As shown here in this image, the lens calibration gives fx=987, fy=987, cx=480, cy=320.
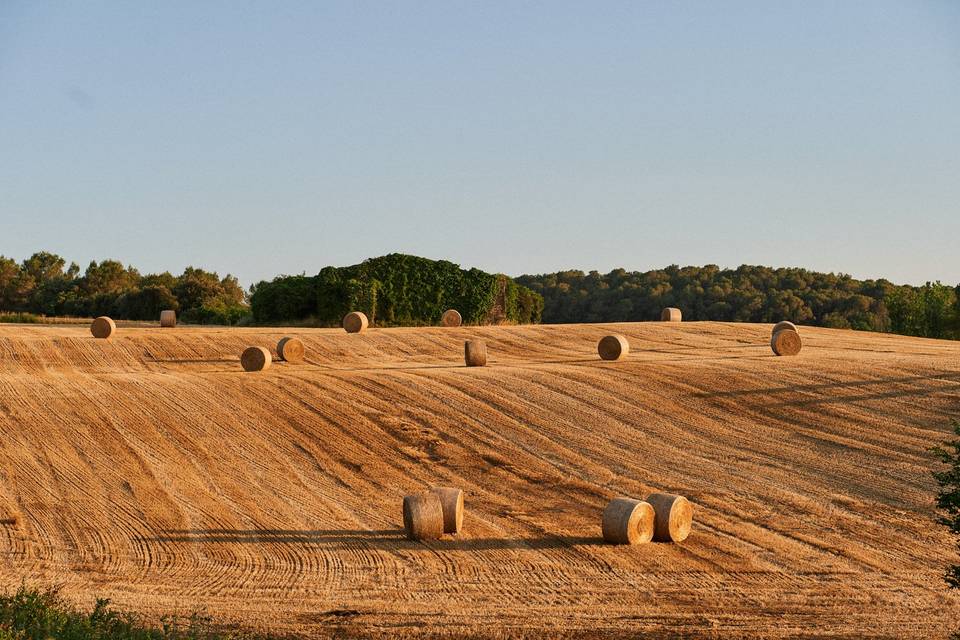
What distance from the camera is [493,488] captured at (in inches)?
695

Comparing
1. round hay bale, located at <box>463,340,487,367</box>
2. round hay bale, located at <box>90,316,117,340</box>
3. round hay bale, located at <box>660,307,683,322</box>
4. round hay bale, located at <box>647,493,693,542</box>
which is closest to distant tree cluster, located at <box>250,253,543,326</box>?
round hay bale, located at <box>660,307,683,322</box>

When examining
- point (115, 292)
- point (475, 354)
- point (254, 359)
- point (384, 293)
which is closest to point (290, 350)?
point (254, 359)

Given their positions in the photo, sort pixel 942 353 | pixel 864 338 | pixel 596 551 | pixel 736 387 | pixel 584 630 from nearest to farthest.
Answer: pixel 584 630, pixel 596 551, pixel 736 387, pixel 942 353, pixel 864 338

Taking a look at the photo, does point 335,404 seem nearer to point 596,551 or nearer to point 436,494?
point 436,494

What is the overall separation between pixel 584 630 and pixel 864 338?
104 feet

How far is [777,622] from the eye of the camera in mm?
11109

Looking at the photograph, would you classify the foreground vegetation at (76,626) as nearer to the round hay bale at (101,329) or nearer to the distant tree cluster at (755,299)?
the round hay bale at (101,329)

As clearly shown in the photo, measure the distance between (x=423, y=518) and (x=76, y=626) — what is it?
21.0 feet

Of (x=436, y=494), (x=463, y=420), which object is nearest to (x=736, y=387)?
(x=463, y=420)

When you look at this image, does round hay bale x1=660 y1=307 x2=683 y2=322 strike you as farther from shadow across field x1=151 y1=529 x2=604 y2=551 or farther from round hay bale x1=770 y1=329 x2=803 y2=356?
shadow across field x1=151 y1=529 x2=604 y2=551

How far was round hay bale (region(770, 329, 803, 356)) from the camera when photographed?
2837 centimetres

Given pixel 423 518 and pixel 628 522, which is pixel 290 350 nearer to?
pixel 423 518

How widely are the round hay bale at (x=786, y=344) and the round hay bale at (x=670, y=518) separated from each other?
14683 millimetres

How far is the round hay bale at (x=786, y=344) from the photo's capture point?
28.4 m
